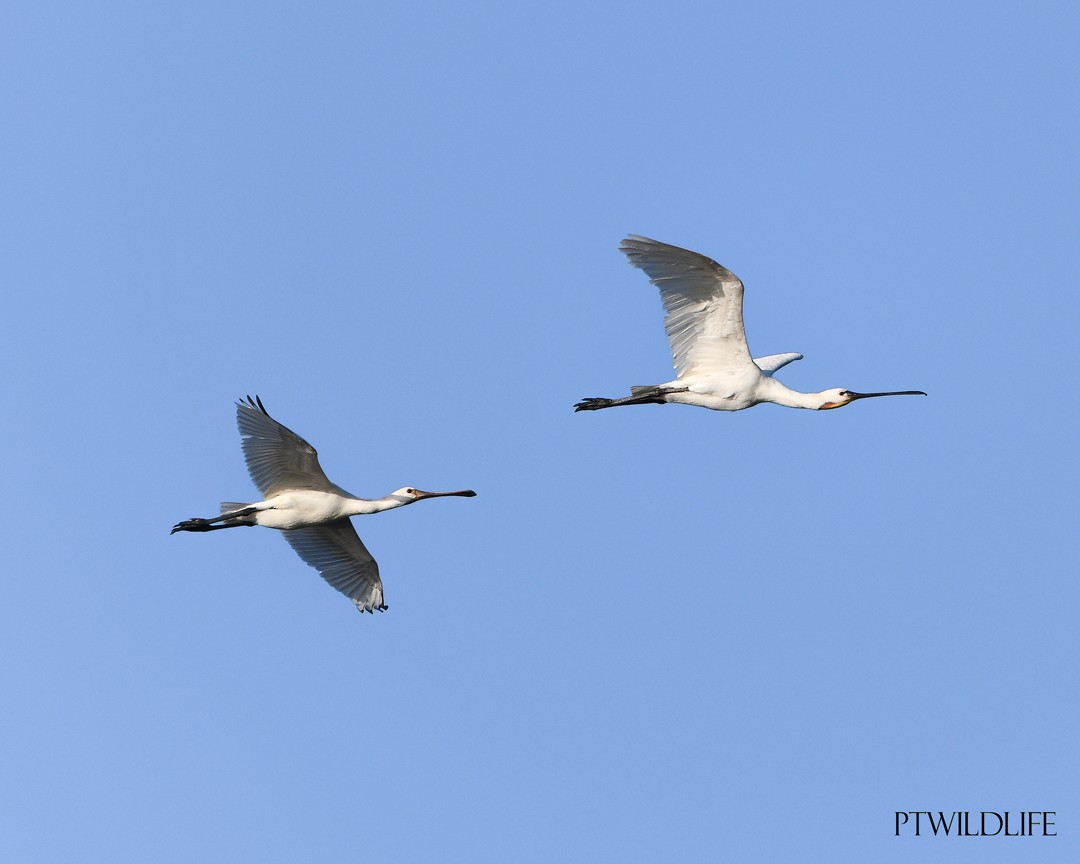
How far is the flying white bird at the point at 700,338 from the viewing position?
23.8 metres

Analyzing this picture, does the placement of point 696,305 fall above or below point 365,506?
above

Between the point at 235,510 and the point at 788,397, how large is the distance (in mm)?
7428

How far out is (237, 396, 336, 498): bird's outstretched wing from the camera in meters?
25.1

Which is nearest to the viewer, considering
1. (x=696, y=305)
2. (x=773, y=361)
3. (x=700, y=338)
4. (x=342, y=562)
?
(x=696, y=305)

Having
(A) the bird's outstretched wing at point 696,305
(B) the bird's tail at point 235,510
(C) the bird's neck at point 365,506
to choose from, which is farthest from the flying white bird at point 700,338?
(B) the bird's tail at point 235,510

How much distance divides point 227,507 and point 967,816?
10979 mm

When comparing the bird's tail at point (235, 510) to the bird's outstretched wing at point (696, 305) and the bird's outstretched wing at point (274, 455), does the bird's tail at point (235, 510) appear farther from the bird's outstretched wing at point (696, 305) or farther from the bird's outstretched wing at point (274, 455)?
the bird's outstretched wing at point (696, 305)

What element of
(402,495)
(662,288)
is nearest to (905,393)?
(662,288)

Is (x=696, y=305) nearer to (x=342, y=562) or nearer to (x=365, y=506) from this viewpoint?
(x=365, y=506)

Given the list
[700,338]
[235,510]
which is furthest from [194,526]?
[700,338]

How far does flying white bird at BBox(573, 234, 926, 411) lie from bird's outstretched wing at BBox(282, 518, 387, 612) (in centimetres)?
394

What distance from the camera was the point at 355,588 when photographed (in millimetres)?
27359

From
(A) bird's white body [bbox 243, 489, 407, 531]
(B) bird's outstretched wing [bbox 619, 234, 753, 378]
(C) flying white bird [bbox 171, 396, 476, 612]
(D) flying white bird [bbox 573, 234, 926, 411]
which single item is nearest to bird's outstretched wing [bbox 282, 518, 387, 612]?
(C) flying white bird [bbox 171, 396, 476, 612]

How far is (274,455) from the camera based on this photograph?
2533cm
